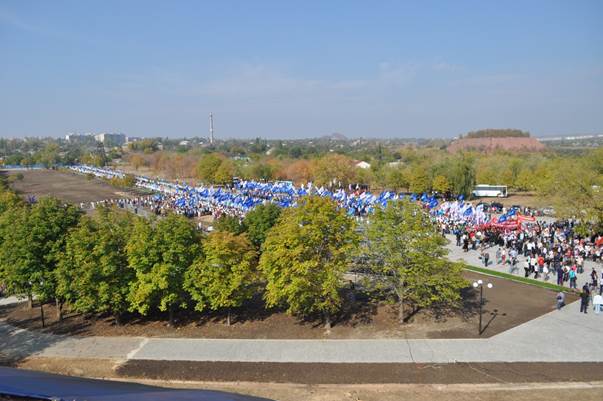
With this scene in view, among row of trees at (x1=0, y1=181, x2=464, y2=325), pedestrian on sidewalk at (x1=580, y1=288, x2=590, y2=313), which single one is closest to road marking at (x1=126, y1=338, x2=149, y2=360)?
row of trees at (x1=0, y1=181, x2=464, y2=325)

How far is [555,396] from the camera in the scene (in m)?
13.0

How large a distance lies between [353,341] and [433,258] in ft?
16.2

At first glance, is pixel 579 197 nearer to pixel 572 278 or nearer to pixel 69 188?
pixel 572 278

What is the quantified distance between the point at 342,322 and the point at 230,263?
557 cm

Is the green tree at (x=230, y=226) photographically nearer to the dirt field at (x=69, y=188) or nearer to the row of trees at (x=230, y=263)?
the row of trees at (x=230, y=263)

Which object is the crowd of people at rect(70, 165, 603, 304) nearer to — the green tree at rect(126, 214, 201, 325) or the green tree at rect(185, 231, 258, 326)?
the green tree at rect(185, 231, 258, 326)

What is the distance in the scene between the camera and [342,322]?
19.5 m

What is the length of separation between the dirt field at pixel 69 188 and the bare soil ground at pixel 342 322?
158 feet

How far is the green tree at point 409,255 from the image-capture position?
1862 centimetres

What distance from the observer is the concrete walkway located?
624 inches

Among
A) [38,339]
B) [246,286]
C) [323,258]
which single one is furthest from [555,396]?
[38,339]

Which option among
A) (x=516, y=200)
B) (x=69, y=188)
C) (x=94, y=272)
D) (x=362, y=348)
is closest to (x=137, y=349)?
(x=94, y=272)

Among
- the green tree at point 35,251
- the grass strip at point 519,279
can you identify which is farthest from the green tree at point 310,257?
the grass strip at point 519,279

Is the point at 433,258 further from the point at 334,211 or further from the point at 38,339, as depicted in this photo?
the point at 38,339
